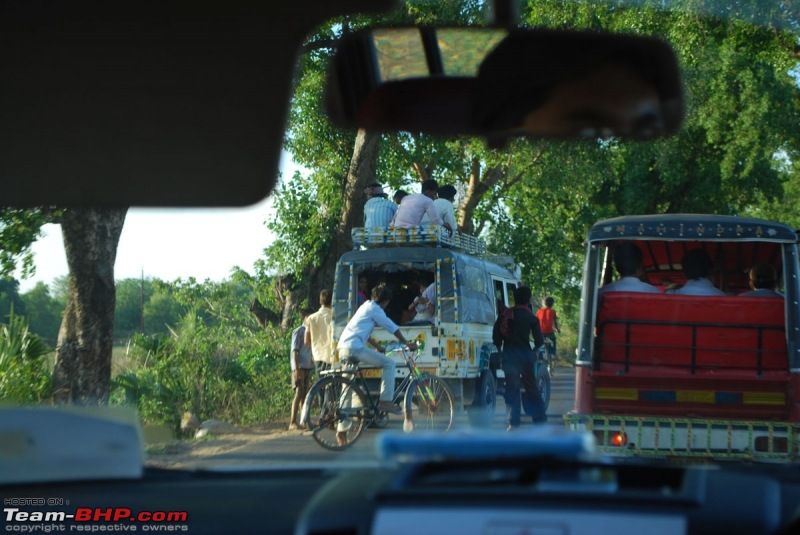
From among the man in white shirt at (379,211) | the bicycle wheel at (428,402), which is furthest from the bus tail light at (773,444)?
the man in white shirt at (379,211)

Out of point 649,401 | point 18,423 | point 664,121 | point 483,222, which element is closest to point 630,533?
point 664,121

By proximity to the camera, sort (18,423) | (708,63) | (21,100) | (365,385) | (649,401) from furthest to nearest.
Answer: (708,63)
(365,385)
(649,401)
(21,100)
(18,423)

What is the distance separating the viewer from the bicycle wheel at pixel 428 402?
43.0 feet

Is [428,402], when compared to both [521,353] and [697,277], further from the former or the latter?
[697,277]

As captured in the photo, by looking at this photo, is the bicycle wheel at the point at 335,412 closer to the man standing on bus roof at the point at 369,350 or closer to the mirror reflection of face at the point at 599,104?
the man standing on bus roof at the point at 369,350

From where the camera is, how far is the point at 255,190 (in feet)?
12.7

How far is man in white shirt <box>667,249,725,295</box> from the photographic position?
10.0 m

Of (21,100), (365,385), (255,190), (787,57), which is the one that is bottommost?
(365,385)

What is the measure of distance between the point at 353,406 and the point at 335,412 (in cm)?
22

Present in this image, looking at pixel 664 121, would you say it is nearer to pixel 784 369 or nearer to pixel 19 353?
pixel 784 369

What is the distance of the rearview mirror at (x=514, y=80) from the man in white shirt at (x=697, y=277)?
7.08 metres

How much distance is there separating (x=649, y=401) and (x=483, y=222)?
15636 mm

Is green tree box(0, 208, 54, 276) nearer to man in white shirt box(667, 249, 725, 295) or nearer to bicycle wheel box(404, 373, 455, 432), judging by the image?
bicycle wheel box(404, 373, 455, 432)

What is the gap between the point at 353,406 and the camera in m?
12.5
